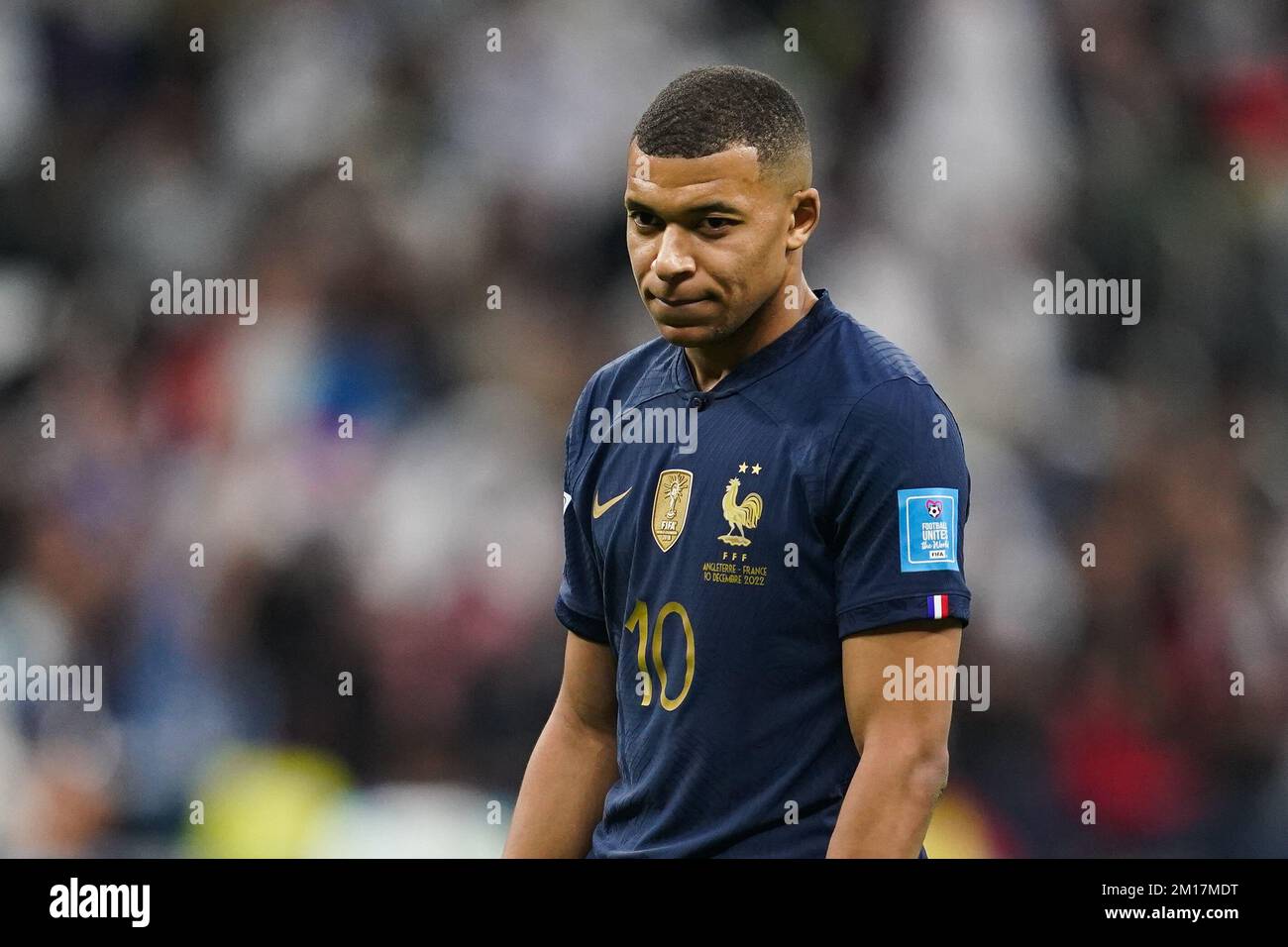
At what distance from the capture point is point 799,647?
8.51 ft

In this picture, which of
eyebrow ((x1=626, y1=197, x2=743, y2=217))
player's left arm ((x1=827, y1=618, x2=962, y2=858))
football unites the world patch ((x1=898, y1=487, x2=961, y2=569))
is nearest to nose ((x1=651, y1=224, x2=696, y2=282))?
eyebrow ((x1=626, y1=197, x2=743, y2=217))

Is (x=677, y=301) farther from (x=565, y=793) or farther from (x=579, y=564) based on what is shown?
(x=565, y=793)

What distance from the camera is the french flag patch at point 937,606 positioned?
2490mm

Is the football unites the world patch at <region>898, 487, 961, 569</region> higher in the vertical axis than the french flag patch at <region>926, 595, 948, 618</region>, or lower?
higher

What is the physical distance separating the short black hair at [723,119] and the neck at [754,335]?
0.24 m

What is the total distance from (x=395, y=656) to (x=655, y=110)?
9.88ft

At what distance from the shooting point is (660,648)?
275 centimetres

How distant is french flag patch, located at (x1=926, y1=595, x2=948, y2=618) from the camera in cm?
249

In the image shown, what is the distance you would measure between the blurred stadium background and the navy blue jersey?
248cm

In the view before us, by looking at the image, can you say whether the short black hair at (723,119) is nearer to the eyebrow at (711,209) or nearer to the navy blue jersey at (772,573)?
the eyebrow at (711,209)

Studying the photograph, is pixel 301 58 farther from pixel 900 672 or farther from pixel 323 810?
pixel 900 672

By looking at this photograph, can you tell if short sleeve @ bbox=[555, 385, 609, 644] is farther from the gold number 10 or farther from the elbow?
the elbow

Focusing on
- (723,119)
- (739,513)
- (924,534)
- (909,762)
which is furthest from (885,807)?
(723,119)

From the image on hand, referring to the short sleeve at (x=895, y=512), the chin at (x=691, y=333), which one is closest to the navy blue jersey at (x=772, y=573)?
the short sleeve at (x=895, y=512)
